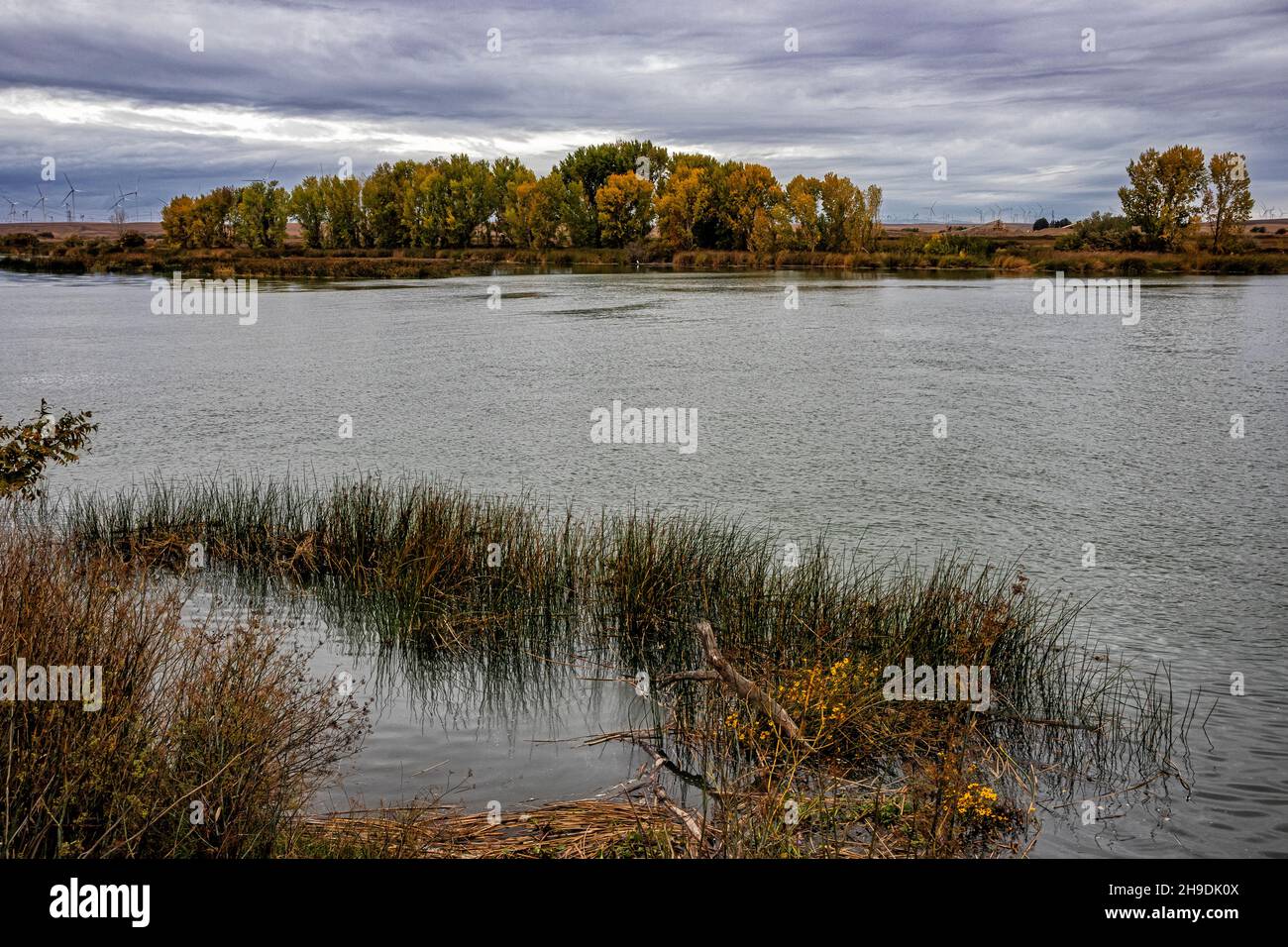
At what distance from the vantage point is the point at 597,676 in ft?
28.2

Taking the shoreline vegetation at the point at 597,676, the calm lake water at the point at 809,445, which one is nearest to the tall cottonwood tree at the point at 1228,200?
the calm lake water at the point at 809,445

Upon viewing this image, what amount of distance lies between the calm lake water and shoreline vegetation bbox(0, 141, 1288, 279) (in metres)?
40.5

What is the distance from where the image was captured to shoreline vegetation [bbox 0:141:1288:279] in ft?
255

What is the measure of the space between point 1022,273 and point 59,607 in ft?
245

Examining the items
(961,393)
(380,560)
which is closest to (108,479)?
(380,560)

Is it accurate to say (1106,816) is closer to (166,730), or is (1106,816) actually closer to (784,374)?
(166,730)

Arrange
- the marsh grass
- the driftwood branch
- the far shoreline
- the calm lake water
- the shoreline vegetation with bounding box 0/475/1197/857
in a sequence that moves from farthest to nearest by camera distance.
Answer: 1. the far shoreline
2. the calm lake water
3. the driftwood branch
4. the shoreline vegetation with bounding box 0/475/1197/857
5. the marsh grass

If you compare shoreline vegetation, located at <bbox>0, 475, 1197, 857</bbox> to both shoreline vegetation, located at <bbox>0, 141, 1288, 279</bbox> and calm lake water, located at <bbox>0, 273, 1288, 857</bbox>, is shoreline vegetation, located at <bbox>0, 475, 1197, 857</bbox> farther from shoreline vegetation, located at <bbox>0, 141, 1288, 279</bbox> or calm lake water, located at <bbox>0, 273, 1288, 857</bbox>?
shoreline vegetation, located at <bbox>0, 141, 1288, 279</bbox>

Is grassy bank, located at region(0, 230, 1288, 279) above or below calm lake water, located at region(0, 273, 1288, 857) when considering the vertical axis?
above

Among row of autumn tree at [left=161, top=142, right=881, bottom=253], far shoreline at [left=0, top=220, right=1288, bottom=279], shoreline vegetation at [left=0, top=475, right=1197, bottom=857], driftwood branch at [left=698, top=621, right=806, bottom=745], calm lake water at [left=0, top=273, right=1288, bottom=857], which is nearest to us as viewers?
shoreline vegetation at [left=0, top=475, right=1197, bottom=857]

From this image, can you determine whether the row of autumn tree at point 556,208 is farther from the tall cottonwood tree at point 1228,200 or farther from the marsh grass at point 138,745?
the marsh grass at point 138,745

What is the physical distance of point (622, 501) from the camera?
1352 centimetres

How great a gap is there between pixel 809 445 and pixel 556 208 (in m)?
88.4

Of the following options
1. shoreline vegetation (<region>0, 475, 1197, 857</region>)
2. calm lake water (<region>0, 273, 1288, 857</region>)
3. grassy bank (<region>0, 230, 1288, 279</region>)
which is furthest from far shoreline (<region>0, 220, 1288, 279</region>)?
shoreline vegetation (<region>0, 475, 1197, 857</region>)
